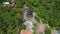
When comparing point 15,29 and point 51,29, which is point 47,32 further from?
point 15,29

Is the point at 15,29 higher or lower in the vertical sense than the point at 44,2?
lower

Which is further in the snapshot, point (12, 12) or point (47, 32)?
point (12, 12)

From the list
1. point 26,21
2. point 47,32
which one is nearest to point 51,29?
point 47,32

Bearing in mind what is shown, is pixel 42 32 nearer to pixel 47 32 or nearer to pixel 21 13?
pixel 47 32

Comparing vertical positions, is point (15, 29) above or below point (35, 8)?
below

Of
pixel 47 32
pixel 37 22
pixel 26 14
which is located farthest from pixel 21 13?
pixel 47 32
